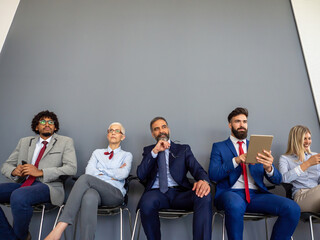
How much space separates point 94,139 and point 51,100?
830 mm

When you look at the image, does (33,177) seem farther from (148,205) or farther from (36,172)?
(148,205)

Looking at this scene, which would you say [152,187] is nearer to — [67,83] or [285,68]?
[67,83]

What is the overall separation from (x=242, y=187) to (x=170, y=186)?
697 millimetres

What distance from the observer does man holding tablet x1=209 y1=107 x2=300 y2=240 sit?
223 centimetres

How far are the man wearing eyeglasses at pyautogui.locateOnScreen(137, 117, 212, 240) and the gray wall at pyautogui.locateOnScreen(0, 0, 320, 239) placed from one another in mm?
608

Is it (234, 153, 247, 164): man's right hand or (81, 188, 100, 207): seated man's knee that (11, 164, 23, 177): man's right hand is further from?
(234, 153, 247, 164): man's right hand

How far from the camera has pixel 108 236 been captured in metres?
3.13

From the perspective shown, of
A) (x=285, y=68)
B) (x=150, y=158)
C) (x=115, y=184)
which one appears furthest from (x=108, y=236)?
(x=285, y=68)

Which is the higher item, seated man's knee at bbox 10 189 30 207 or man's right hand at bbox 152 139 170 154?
man's right hand at bbox 152 139 170 154

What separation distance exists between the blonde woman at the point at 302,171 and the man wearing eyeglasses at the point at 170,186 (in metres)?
0.90

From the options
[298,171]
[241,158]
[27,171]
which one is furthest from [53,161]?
[298,171]

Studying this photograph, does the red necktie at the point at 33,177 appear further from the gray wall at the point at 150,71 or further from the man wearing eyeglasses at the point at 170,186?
the man wearing eyeglasses at the point at 170,186

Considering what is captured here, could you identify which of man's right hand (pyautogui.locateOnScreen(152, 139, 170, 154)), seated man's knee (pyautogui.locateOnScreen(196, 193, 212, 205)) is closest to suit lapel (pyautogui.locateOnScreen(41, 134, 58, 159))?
man's right hand (pyautogui.locateOnScreen(152, 139, 170, 154))

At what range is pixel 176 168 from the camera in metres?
2.75
